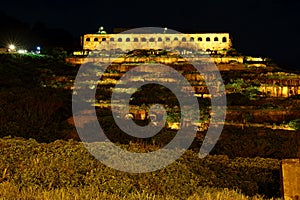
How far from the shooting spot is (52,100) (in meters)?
15.6

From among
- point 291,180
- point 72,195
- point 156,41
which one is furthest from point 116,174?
point 156,41

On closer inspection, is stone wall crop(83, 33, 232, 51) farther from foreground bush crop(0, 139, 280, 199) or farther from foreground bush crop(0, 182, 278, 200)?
foreground bush crop(0, 182, 278, 200)

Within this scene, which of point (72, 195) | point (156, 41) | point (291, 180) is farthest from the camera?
point (156, 41)

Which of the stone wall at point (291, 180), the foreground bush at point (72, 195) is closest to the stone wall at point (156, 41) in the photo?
the stone wall at point (291, 180)

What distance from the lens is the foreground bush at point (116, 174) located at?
20.6 ft

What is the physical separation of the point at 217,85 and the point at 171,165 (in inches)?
886

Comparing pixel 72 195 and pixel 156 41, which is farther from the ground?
pixel 156 41

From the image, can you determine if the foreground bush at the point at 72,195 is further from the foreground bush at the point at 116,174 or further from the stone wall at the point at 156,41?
the stone wall at the point at 156,41

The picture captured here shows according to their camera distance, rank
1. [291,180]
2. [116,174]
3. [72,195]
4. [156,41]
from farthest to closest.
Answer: [156,41] < [116,174] < [291,180] < [72,195]

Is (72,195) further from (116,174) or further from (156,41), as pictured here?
(156,41)

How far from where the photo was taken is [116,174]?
6.79 meters

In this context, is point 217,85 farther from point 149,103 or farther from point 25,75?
point 25,75

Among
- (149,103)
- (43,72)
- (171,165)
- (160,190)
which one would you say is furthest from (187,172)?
(43,72)

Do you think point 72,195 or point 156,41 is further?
point 156,41
